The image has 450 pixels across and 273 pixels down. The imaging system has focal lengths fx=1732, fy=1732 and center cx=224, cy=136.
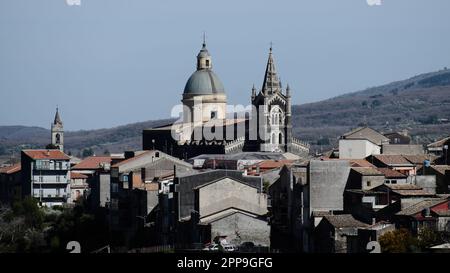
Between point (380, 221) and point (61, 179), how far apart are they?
47185 millimetres

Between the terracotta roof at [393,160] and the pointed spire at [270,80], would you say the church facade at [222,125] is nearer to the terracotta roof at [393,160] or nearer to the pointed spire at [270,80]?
the pointed spire at [270,80]

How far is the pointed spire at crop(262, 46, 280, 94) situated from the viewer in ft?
398

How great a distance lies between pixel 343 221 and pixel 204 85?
80578 millimetres

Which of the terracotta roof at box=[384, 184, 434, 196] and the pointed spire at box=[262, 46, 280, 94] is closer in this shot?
the terracotta roof at box=[384, 184, 434, 196]

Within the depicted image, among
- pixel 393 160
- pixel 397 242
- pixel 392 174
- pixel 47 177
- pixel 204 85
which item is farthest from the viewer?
pixel 204 85

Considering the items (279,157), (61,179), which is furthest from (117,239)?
(279,157)

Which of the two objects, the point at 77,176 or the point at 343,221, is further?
the point at 77,176

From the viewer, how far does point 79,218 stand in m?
67.2

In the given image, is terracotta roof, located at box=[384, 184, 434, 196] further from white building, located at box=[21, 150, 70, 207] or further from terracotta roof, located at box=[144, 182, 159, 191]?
white building, located at box=[21, 150, 70, 207]

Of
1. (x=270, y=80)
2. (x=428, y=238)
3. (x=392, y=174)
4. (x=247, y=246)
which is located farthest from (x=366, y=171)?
(x=270, y=80)

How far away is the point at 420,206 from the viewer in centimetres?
4600

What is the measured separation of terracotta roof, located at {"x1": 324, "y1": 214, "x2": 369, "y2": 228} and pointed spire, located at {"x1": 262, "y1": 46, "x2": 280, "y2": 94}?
73584 mm

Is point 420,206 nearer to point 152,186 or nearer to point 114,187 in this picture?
point 152,186

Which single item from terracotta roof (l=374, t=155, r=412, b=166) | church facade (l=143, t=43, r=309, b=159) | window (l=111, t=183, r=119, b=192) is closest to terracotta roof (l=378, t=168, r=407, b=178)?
terracotta roof (l=374, t=155, r=412, b=166)
